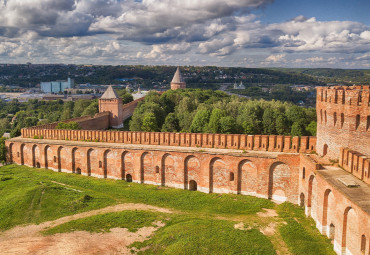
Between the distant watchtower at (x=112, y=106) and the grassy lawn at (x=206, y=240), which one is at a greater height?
the distant watchtower at (x=112, y=106)


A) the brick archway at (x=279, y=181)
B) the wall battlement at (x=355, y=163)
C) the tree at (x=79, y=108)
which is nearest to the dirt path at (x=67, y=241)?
the brick archway at (x=279, y=181)

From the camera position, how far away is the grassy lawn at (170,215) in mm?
16484

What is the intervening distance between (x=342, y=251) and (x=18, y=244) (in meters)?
16.4

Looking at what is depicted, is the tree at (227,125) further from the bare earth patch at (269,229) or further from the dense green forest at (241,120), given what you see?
the bare earth patch at (269,229)

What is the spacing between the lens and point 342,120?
18.9m

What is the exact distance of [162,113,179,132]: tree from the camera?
48369 millimetres

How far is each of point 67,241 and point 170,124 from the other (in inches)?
1269

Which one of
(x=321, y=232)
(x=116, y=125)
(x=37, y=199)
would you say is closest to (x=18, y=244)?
(x=37, y=199)

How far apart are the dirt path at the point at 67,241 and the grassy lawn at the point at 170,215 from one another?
573mm

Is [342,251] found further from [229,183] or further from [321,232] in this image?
[229,183]

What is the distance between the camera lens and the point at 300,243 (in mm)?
16703

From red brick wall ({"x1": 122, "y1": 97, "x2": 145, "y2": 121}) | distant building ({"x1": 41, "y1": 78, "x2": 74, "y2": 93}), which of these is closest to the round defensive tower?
red brick wall ({"x1": 122, "y1": 97, "x2": 145, "y2": 121})

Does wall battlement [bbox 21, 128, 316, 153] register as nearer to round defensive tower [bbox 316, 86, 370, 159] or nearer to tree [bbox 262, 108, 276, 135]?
round defensive tower [bbox 316, 86, 370, 159]

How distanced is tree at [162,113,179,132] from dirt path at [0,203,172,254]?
96.4 ft
